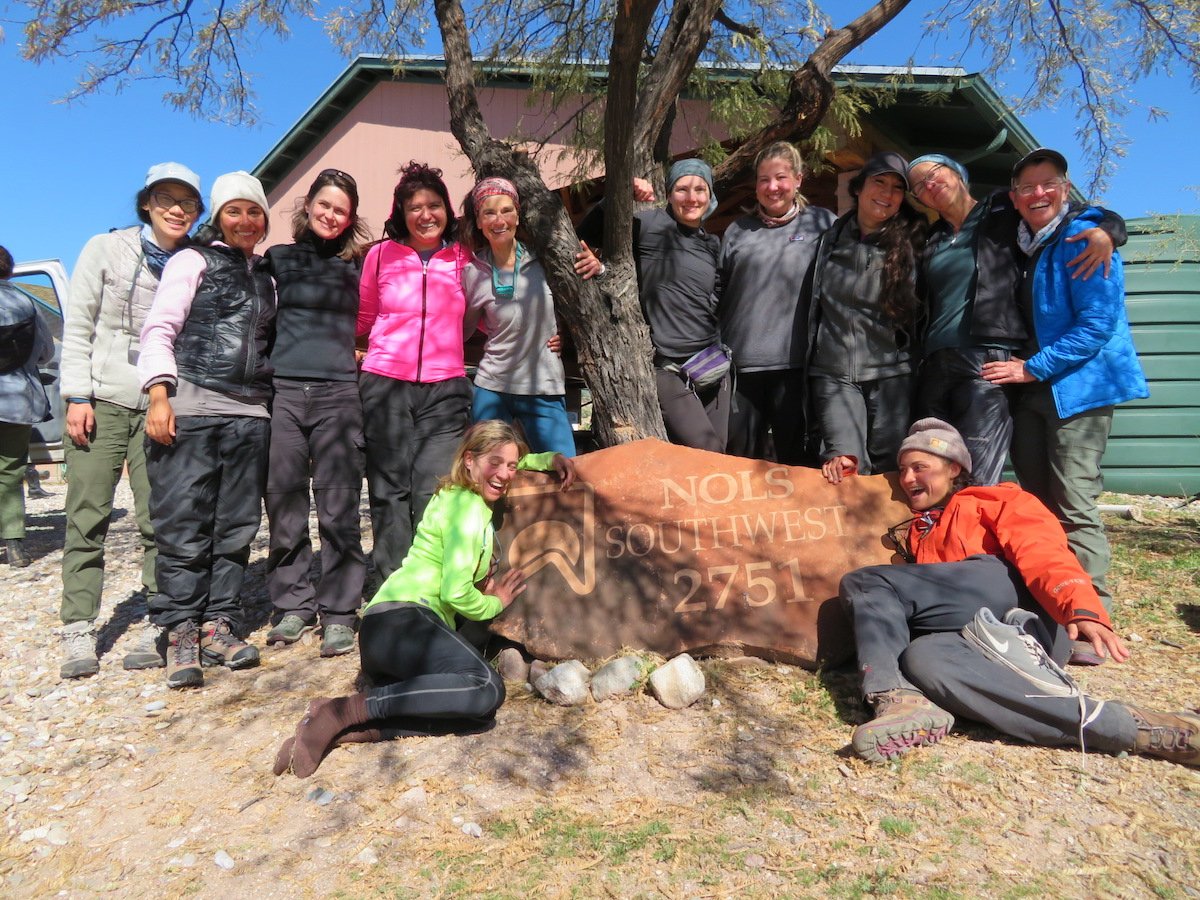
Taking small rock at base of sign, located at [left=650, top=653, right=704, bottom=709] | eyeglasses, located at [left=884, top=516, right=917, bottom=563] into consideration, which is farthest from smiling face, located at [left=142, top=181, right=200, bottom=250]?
eyeglasses, located at [left=884, top=516, right=917, bottom=563]

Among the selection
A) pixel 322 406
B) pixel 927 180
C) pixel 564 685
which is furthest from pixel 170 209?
pixel 927 180

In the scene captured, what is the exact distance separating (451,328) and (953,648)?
269cm

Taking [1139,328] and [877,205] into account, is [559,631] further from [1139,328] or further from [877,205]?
[1139,328]

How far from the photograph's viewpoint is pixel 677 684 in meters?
3.42

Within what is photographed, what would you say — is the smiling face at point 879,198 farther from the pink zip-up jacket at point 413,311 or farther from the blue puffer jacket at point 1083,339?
the pink zip-up jacket at point 413,311

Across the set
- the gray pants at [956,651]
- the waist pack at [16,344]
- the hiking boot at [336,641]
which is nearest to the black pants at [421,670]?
the hiking boot at [336,641]

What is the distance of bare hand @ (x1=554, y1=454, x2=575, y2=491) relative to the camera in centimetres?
406

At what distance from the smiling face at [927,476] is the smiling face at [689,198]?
5.55 feet

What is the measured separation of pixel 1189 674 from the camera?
3516 mm

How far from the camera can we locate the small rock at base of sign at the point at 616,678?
3.53 m

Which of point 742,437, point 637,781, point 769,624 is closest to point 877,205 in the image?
point 742,437

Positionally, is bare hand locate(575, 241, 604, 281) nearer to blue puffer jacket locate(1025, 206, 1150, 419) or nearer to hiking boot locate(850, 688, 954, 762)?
blue puffer jacket locate(1025, 206, 1150, 419)

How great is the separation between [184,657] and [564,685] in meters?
1.77

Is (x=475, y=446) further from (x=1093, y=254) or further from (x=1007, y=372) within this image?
(x=1093, y=254)
